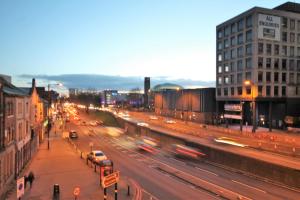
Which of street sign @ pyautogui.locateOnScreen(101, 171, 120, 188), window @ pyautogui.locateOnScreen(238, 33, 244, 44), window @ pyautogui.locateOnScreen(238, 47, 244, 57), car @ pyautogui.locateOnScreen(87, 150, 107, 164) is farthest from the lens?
window @ pyautogui.locateOnScreen(238, 47, 244, 57)

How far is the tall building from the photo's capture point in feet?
261

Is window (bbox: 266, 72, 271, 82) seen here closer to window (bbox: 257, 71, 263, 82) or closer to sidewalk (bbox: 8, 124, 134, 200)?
window (bbox: 257, 71, 263, 82)

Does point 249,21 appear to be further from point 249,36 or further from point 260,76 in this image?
point 260,76

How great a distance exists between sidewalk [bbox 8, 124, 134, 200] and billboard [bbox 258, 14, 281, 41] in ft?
185

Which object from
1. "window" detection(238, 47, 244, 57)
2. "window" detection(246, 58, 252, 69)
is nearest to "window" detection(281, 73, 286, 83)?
"window" detection(246, 58, 252, 69)

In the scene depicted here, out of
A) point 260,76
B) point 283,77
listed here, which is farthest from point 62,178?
point 283,77

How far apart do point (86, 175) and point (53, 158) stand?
1219 cm

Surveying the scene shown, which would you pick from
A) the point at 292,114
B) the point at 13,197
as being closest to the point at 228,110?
the point at 292,114

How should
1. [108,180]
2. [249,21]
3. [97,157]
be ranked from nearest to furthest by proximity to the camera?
[108,180], [97,157], [249,21]

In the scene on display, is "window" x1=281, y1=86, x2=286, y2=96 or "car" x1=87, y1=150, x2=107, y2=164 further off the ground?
"window" x1=281, y1=86, x2=286, y2=96

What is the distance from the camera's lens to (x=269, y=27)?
79.8 meters

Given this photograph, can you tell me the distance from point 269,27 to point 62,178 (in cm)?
6686

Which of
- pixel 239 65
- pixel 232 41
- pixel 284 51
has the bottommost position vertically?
pixel 239 65

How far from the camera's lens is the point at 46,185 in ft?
90.0
